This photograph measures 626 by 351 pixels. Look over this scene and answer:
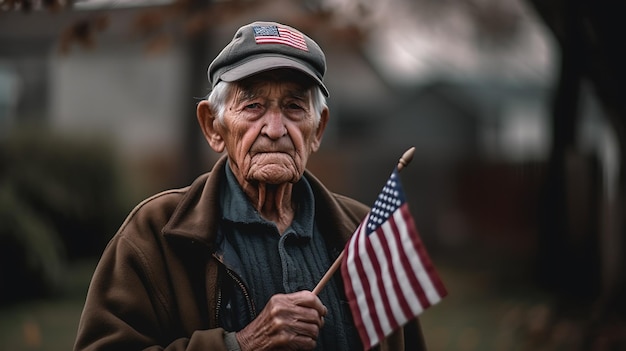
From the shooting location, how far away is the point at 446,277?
14672 mm

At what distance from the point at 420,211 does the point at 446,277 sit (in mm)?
5416

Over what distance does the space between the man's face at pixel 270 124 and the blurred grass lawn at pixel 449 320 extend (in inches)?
232

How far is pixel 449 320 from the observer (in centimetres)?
1070

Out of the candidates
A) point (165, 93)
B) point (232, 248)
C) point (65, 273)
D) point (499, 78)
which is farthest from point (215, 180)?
point (499, 78)

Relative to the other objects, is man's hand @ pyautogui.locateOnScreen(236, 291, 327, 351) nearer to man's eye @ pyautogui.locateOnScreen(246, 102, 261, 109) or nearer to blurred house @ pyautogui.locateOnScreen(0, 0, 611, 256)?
man's eye @ pyautogui.locateOnScreen(246, 102, 261, 109)

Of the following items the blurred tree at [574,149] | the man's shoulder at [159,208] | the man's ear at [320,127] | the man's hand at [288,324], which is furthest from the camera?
the blurred tree at [574,149]

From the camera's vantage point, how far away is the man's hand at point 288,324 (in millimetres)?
2744

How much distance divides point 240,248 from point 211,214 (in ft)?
0.43

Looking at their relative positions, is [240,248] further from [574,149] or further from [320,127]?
[574,149]

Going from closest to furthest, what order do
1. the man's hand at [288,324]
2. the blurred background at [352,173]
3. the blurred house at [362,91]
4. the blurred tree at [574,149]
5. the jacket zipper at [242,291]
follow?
the man's hand at [288,324], the jacket zipper at [242,291], the blurred tree at [574,149], the blurred background at [352,173], the blurred house at [362,91]

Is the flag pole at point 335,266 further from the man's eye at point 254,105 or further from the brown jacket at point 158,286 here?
the man's eye at point 254,105

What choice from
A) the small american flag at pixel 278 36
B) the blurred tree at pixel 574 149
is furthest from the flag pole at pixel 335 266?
the blurred tree at pixel 574 149

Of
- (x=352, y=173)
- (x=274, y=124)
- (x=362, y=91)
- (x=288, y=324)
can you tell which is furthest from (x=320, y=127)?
(x=362, y=91)

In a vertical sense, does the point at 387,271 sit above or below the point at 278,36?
below
